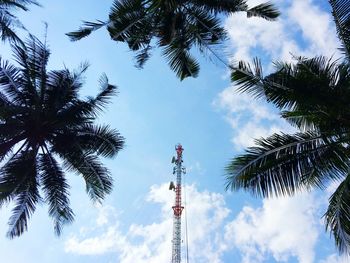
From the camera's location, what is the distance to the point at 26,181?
17969 mm

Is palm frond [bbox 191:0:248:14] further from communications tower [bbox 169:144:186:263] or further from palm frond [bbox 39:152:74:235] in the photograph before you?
communications tower [bbox 169:144:186:263]

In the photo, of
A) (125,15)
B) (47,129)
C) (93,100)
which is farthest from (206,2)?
(47,129)

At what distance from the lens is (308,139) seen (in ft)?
45.3

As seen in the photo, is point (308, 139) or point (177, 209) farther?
point (177, 209)

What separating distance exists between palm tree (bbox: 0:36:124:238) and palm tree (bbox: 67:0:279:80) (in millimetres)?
3148

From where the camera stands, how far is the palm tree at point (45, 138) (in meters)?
17.4

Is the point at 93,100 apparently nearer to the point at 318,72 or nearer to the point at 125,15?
the point at 125,15

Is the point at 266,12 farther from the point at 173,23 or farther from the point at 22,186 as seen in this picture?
the point at 22,186

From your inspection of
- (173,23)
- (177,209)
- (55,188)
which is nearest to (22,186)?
(55,188)

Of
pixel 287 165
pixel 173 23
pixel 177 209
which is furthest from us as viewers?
pixel 177 209

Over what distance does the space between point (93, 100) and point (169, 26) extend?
4.05 meters

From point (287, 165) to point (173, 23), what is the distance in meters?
6.38

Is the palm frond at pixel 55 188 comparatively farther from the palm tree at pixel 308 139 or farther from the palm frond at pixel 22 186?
the palm tree at pixel 308 139

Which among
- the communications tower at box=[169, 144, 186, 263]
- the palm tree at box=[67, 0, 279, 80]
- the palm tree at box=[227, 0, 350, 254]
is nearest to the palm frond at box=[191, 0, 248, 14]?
the palm tree at box=[67, 0, 279, 80]
